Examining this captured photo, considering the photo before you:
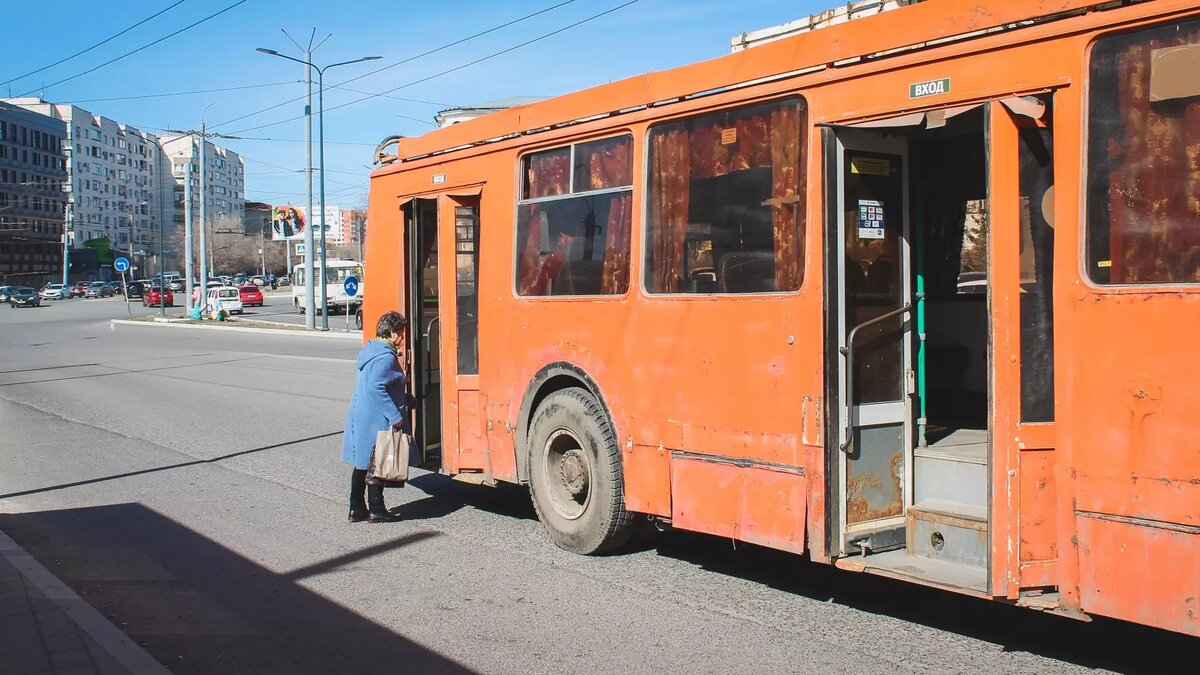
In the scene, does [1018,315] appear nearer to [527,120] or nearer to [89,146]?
[527,120]

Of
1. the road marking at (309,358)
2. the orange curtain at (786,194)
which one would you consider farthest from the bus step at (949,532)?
the road marking at (309,358)

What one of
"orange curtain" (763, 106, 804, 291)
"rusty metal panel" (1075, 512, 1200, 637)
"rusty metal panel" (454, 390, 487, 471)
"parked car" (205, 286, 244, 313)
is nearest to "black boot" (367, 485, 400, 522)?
"rusty metal panel" (454, 390, 487, 471)

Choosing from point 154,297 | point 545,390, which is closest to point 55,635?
→ point 545,390

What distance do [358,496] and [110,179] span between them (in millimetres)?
154301

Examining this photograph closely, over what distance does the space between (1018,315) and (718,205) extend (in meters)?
1.96

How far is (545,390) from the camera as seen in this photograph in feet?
24.3

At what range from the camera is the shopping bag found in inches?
320

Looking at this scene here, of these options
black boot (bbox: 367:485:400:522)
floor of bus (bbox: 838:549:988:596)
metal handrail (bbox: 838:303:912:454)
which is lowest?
black boot (bbox: 367:485:400:522)

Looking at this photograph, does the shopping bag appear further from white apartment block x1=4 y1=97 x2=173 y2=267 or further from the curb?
white apartment block x1=4 y1=97 x2=173 y2=267

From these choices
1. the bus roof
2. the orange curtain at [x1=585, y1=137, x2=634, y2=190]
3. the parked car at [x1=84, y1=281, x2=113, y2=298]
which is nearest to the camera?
the bus roof

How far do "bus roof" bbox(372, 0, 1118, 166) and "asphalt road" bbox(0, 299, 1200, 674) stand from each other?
2.96 meters

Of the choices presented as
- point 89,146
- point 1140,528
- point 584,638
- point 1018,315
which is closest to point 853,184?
point 1018,315

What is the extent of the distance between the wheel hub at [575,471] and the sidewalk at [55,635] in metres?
2.89

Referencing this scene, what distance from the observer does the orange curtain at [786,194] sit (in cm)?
554
